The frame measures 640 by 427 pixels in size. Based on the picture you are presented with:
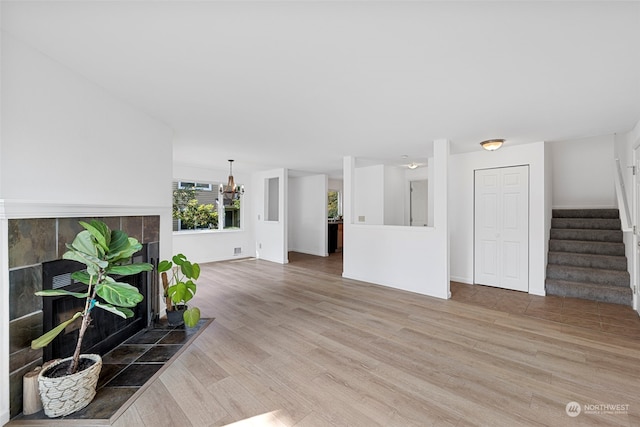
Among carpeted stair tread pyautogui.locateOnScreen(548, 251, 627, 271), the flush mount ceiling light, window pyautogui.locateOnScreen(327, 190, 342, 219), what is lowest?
carpeted stair tread pyautogui.locateOnScreen(548, 251, 627, 271)

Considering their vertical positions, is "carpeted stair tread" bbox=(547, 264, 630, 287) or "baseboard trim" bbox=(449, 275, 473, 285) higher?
"carpeted stair tread" bbox=(547, 264, 630, 287)

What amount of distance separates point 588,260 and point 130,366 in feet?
21.0

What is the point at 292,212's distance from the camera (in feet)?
29.8

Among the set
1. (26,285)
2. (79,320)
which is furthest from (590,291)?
(26,285)

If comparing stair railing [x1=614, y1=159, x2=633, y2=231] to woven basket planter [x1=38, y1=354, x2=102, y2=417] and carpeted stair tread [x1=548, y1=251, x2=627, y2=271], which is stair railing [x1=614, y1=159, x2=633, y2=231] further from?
woven basket planter [x1=38, y1=354, x2=102, y2=417]

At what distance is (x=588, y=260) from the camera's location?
4441 millimetres

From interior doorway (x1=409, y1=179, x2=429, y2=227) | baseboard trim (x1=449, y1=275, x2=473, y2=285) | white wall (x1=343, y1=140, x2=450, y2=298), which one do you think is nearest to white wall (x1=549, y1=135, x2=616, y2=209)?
interior doorway (x1=409, y1=179, x2=429, y2=227)

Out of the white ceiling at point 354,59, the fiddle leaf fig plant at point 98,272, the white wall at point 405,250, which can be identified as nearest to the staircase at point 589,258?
the white wall at point 405,250

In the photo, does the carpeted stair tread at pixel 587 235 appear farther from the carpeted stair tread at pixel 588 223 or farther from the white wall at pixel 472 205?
the white wall at pixel 472 205

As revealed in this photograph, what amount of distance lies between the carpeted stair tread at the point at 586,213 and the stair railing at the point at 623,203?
127 cm

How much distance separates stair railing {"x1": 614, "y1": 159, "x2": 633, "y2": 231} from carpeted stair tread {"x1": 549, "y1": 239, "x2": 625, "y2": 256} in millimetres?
1007

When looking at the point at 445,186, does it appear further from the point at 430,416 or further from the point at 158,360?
the point at 158,360

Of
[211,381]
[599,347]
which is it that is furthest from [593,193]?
[211,381]

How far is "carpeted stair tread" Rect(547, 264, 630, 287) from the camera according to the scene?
405 centimetres
